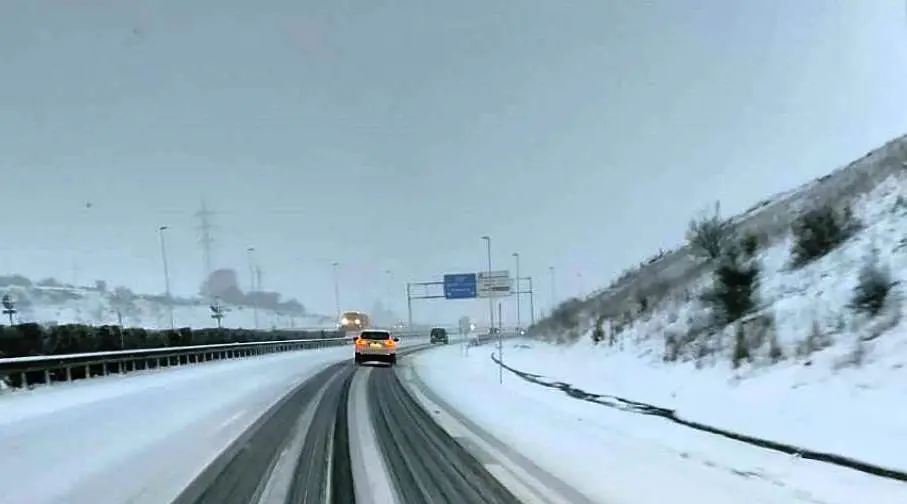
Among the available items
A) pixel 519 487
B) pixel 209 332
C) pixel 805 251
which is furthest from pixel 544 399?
pixel 209 332

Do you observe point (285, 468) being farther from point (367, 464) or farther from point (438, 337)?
point (438, 337)

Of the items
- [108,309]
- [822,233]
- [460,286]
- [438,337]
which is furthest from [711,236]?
[108,309]

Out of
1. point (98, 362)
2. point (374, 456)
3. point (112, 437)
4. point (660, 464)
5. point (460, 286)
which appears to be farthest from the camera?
point (460, 286)

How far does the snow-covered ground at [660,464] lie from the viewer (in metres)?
8.27

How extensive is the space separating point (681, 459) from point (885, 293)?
573 cm

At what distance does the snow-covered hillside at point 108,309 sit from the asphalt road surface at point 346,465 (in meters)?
91.5

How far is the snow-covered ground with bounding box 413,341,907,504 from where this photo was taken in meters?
8.27

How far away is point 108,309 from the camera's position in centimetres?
12756

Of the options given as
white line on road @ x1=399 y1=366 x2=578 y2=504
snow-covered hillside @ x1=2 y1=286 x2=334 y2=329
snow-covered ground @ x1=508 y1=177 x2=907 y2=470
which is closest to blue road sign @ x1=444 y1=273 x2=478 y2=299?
snow-covered hillside @ x1=2 y1=286 x2=334 y2=329

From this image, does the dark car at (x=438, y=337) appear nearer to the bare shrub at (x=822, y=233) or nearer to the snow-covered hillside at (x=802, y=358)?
the snow-covered hillside at (x=802, y=358)

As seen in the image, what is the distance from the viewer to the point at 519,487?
9.30 m

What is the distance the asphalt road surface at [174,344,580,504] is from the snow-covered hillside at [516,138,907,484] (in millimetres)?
4314

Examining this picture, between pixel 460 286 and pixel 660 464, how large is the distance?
6598cm

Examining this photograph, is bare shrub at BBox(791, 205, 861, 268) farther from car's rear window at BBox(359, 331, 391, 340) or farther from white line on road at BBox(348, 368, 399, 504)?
car's rear window at BBox(359, 331, 391, 340)
